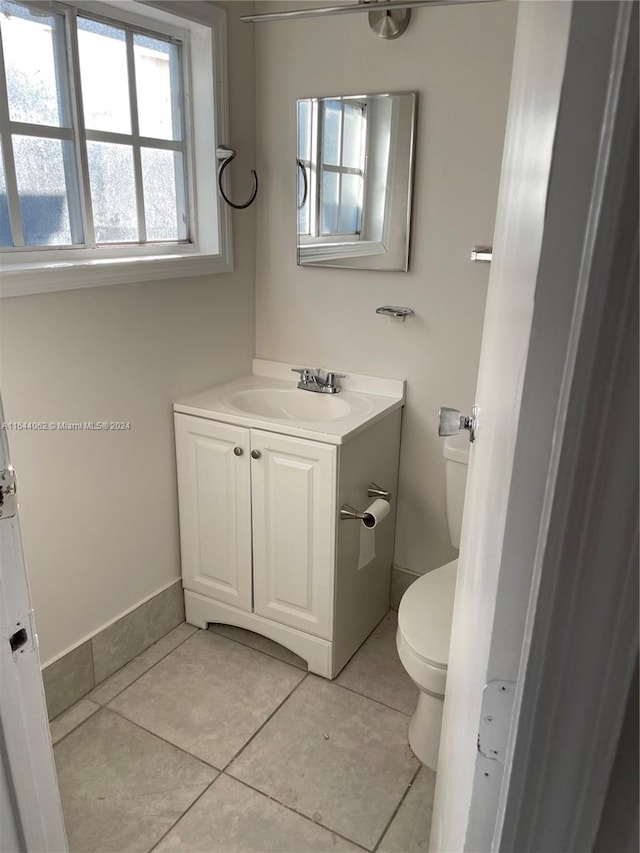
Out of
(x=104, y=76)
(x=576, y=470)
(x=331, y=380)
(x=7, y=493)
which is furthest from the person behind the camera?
(x=331, y=380)

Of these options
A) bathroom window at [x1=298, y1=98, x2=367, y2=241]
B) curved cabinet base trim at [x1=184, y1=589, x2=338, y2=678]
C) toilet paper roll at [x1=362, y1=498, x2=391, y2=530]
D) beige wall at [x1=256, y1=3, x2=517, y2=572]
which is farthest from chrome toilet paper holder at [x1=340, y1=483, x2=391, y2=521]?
bathroom window at [x1=298, y1=98, x2=367, y2=241]

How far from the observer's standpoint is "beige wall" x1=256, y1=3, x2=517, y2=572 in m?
1.92

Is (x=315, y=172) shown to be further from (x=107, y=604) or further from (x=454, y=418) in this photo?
(x=107, y=604)

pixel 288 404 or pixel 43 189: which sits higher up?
pixel 43 189

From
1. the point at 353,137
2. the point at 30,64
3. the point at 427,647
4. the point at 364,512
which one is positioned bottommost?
the point at 427,647

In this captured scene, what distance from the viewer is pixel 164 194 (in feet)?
7.02

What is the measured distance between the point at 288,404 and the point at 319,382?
0.14 m

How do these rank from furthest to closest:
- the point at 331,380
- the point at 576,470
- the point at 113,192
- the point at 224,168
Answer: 1. the point at 331,380
2. the point at 224,168
3. the point at 113,192
4. the point at 576,470

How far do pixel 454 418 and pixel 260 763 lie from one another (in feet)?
3.86

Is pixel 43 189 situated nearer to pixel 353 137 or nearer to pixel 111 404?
pixel 111 404

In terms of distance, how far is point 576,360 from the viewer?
409 millimetres

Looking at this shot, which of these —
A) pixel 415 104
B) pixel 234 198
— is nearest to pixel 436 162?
pixel 415 104

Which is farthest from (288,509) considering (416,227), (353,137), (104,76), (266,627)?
(104,76)

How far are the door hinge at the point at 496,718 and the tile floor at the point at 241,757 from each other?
1.22 m
